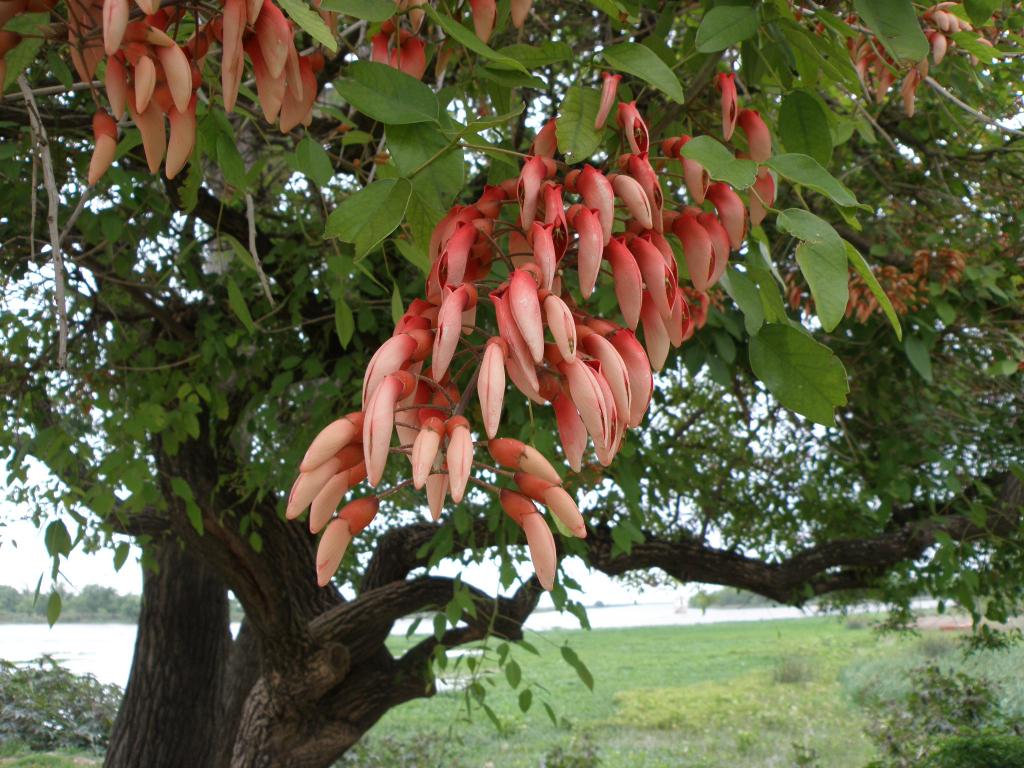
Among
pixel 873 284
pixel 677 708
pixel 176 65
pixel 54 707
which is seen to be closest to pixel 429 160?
pixel 176 65

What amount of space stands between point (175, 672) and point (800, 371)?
3999 millimetres

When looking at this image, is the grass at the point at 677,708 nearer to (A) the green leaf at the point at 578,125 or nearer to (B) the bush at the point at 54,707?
(B) the bush at the point at 54,707

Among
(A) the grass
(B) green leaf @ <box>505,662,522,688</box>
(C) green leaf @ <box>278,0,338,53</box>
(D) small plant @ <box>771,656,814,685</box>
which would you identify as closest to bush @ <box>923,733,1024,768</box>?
(A) the grass

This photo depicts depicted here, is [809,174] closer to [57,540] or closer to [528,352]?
[528,352]

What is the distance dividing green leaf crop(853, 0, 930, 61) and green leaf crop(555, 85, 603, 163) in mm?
173

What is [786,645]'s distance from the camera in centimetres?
1191

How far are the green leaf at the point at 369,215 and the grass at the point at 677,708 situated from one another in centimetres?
235

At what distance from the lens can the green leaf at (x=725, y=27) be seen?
24.3 inches

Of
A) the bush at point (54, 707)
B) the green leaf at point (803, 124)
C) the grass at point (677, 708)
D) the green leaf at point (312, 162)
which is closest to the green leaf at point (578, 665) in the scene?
the grass at point (677, 708)

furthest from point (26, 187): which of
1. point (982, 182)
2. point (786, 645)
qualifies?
point (786, 645)

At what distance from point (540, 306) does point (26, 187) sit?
193cm

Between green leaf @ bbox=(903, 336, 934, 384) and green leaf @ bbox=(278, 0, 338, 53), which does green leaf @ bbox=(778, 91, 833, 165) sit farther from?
green leaf @ bbox=(903, 336, 934, 384)

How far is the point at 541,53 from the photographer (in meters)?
0.69

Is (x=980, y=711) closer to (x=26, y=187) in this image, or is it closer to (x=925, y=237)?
(x=925, y=237)
